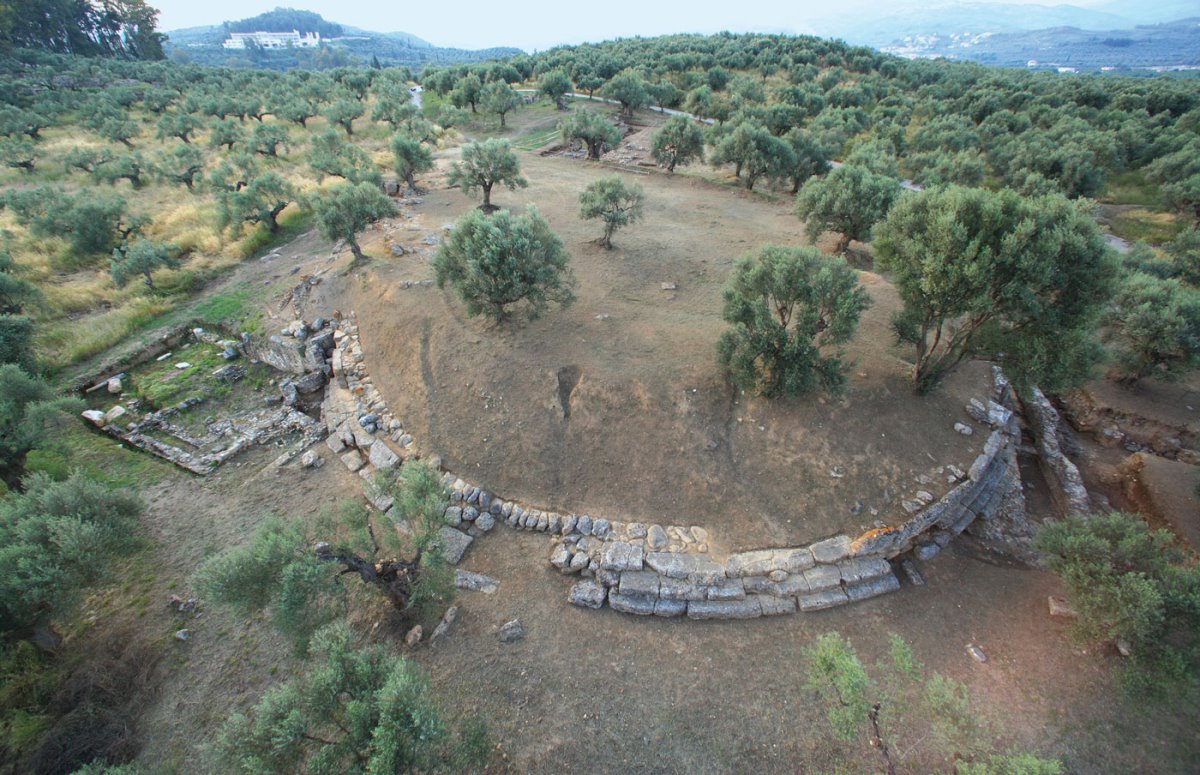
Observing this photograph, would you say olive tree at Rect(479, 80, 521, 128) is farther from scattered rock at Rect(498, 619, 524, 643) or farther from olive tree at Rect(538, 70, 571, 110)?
scattered rock at Rect(498, 619, 524, 643)

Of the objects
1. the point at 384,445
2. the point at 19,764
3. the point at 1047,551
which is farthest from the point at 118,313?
the point at 1047,551

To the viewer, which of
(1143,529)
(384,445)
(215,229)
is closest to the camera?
(1143,529)

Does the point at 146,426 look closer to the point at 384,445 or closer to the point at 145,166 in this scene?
the point at 384,445

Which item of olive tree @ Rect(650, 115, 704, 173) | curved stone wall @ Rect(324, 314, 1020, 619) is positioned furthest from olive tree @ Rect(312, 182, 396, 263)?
olive tree @ Rect(650, 115, 704, 173)

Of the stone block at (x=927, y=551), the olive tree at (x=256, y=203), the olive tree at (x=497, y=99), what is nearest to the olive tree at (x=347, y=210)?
the olive tree at (x=256, y=203)

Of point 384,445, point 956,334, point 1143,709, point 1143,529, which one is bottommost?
point 1143,709

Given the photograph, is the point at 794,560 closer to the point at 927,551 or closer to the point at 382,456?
the point at 927,551

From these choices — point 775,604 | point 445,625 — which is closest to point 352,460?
point 445,625
